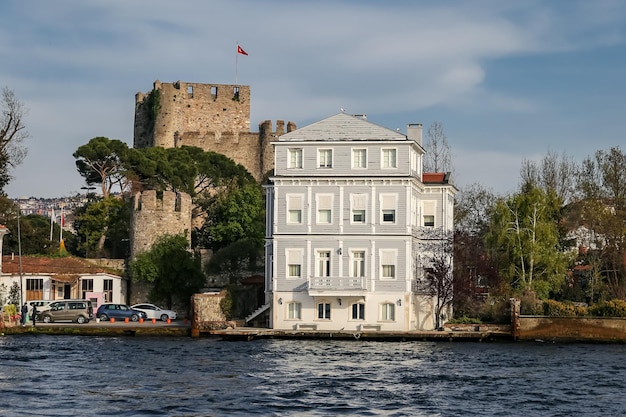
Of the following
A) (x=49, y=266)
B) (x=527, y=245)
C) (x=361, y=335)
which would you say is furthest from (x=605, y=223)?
(x=49, y=266)

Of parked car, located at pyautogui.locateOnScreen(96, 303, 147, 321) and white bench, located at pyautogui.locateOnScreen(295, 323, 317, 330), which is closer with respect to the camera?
white bench, located at pyautogui.locateOnScreen(295, 323, 317, 330)

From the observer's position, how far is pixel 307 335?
6378 centimetres

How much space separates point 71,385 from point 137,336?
2167 centimetres

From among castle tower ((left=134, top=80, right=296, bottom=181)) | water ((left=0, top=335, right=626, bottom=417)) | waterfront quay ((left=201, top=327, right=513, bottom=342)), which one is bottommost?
water ((left=0, top=335, right=626, bottom=417))

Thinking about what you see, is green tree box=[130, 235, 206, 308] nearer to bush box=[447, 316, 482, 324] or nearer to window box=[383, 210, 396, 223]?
window box=[383, 210, 396, 223]

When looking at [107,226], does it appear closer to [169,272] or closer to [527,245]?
[169,272]

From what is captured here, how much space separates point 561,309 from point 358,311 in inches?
418

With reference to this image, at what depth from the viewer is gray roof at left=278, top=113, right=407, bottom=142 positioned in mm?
66812

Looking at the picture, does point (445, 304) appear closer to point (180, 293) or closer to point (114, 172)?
point (180, 293)

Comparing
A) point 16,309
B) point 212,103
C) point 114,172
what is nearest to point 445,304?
point 16,309

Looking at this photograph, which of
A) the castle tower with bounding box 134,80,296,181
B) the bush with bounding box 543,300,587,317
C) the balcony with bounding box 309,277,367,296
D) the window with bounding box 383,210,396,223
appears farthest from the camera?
the castle tower with bounding box 134,80,296,181

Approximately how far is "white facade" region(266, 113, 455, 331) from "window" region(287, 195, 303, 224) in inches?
2.1

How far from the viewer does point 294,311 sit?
2625 inches

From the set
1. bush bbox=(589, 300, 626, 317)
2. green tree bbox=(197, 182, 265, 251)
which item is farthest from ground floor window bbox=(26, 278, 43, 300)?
bush bbox=(589, 300, 626, 317)
